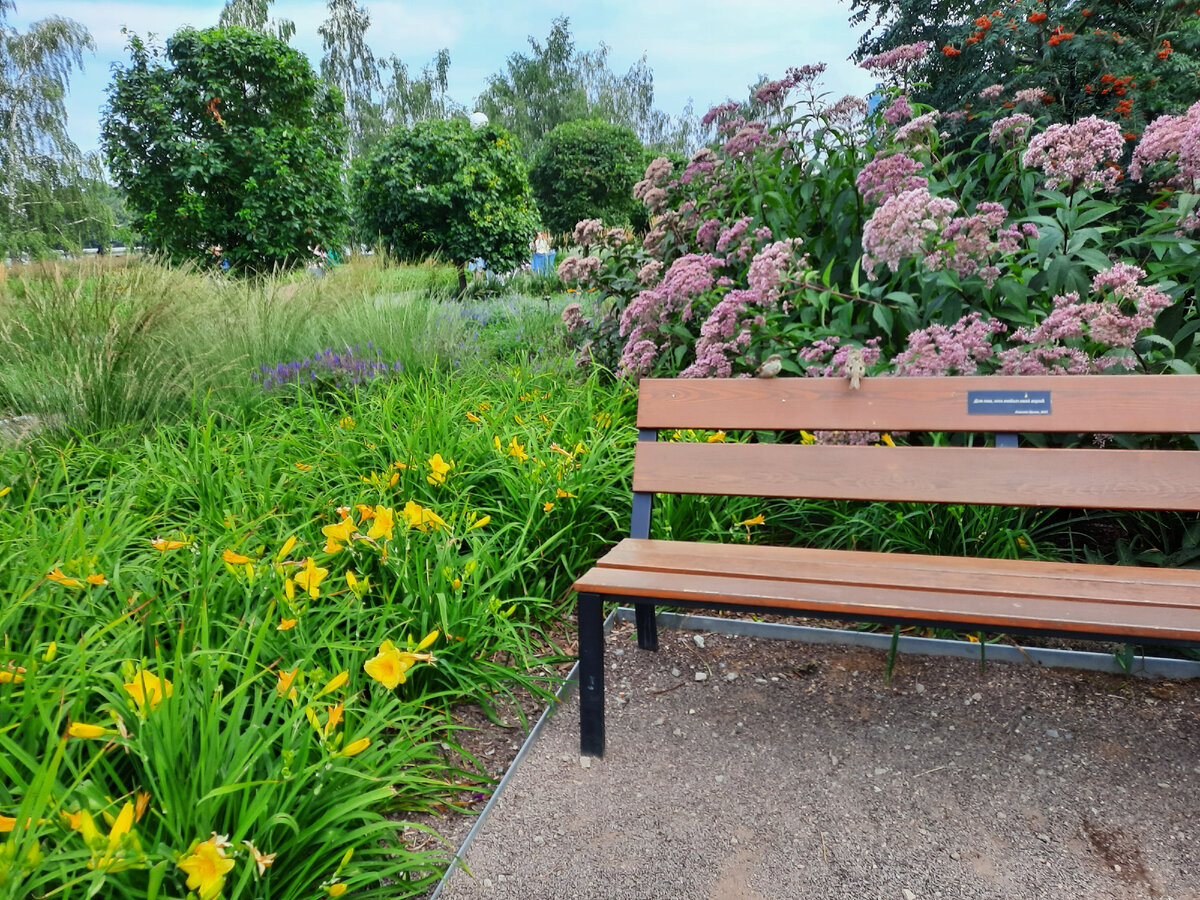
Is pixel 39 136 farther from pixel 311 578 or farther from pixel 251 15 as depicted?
pixel 311 578

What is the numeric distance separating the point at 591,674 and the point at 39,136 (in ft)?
85.7

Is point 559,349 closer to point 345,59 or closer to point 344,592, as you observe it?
point 344,592

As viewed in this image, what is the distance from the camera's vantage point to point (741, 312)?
279 centimetres

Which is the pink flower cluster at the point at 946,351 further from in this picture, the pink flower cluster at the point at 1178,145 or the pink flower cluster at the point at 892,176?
the pink flower cluster at the point at 1178,145

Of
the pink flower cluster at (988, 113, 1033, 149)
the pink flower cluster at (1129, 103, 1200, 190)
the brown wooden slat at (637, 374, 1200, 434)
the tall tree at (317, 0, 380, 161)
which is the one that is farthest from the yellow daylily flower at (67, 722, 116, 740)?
the tall tree at (317, 0, 380, 161)

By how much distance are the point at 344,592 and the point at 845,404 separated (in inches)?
56.8

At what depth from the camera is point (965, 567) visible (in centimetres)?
184

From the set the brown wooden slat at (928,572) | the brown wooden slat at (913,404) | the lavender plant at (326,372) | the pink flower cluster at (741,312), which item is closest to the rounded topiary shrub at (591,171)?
the lavender plant at (326,372)

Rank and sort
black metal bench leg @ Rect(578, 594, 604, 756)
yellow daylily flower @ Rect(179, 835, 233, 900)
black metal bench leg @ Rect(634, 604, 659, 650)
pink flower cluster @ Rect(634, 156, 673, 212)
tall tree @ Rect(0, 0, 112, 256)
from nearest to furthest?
1. yellow daylily flower @ Rect(179, 835, 233, 900)
2. black metal bench leg @ Rect(578, 594, 604, 756)
3. black metal bench leg @ Rect(634, 604, 659, 650)
4. pink flower cluster @ Rect(634, 156, 673, 212)
5. tall tree @ Rect(0, 0, 112, 256)

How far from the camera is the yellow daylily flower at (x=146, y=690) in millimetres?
1252

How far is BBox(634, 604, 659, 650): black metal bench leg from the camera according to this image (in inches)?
89.1

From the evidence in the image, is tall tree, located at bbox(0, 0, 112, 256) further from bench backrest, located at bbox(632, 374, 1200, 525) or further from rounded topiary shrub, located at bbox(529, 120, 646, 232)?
bench backrest, located at bbox(632, 374, 1200, 525)

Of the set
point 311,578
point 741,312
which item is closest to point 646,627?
point 311,578

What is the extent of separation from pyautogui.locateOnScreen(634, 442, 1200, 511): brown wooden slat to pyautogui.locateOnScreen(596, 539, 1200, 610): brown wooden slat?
16 cm
